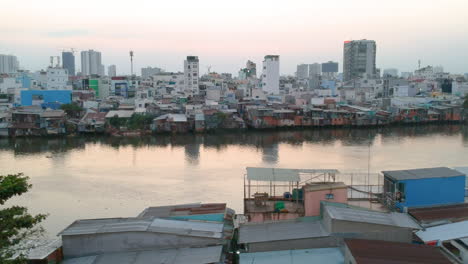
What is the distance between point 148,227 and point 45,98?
13.9 metres

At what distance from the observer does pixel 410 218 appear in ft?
12.8

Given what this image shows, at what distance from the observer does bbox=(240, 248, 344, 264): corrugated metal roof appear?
3.22m

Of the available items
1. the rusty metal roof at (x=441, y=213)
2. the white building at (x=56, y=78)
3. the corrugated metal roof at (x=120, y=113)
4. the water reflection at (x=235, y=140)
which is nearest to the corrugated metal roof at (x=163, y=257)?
the rusty metal roof at (x=441, y=213)

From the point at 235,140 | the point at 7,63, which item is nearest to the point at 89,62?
the point at 7,63

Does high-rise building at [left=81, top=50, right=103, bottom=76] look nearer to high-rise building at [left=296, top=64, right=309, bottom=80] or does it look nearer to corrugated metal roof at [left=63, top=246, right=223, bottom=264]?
high-rise building at [left=296, top=64, right=309, bottom=80]

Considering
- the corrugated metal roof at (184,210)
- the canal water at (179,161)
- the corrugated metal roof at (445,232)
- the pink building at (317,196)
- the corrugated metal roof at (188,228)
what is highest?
the pink building at (317,196)

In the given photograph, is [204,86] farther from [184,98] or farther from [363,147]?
[363,147]

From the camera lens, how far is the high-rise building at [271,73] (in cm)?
2194

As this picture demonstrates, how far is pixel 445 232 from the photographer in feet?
11.8

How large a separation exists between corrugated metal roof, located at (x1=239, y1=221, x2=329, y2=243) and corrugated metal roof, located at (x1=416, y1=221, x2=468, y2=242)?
2.70ft

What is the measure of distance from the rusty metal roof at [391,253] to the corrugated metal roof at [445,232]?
0.54 meters

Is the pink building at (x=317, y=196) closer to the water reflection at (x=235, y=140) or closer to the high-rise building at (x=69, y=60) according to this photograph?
the water reflection at (x=235, y=140)

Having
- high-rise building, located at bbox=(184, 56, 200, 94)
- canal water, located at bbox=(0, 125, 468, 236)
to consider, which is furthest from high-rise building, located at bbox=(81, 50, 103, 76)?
canal water, located at bbox=(0, 125, 468, 236)

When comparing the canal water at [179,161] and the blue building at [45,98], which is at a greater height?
the blue building at [45,98]
